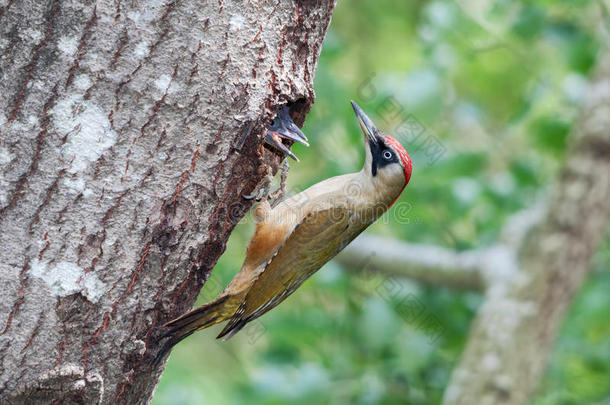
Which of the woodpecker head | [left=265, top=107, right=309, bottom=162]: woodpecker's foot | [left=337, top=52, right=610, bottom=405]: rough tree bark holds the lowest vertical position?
[left=337, top=52, right=610, bottom=405]: rough tree bark

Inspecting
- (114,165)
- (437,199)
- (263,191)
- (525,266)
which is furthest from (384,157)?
(114,165)

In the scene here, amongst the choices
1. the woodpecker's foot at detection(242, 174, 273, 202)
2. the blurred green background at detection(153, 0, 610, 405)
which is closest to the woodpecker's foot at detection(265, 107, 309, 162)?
the woodpecker's foot at detection(242, 174, 273, 202)

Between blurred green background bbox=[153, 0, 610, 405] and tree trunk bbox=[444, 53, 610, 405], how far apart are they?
19 cm

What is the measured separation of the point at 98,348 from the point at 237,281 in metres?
1.16

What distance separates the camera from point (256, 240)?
10.9ft

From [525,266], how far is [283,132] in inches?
109

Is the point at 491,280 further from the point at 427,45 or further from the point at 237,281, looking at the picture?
the point at 237,281

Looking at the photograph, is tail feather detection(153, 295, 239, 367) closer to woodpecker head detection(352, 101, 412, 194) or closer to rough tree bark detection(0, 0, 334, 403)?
rough tree bark detection(0, 0, 334, 403)

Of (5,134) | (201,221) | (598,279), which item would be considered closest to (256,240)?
(201,221)

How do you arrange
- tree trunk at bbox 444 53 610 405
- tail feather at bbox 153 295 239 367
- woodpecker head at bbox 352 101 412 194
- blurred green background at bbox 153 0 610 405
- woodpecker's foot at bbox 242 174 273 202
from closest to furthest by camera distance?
tail feather at bbox 153 295 239 367 → woodpecker's foot at bbox 242 174 273 202 → woodpecker head at bbox 352 101 412 194 → blurred green background at bbox 153 0 610 405 → tree trunk at bbox 444 53 610 405

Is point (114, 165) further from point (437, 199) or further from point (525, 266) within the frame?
point (525, 266)

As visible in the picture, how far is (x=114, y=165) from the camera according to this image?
6.53 ft

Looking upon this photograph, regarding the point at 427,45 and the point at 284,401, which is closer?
the point at 284,401

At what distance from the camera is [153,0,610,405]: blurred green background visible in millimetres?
4176
